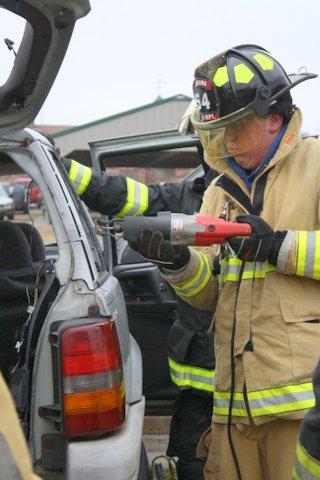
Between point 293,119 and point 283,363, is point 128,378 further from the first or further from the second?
point 293,119

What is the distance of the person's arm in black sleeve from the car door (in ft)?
0.46

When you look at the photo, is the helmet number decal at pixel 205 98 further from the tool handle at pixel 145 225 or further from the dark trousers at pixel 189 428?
the dark trousers at pixel 189 428

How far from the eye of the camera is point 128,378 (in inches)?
89.4

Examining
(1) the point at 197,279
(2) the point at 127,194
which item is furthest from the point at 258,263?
(2) the point at 127,194

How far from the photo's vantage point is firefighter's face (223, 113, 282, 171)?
84.7 inches

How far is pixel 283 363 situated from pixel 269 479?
1.62 ft

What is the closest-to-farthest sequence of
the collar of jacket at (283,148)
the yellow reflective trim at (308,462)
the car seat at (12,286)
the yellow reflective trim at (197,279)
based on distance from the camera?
the yellow reflective trim at (308,462) < the collar of jacket at (283,148) < the yellow reflective trim at (197,279) < the car seat at (12,286)

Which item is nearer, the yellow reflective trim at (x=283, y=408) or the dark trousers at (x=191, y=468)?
the yellow reflective trim at (x=283, y=408)

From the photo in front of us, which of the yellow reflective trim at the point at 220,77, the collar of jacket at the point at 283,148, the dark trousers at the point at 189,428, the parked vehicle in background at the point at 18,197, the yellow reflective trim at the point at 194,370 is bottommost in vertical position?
the parked vehicle in background at the point at 18,197

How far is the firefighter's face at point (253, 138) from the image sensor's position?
215 cm

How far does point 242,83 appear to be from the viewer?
2.10 meters

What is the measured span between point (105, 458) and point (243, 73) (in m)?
1.37

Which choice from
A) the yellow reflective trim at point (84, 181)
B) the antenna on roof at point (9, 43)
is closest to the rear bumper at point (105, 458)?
the antenna on roof at point (9, 43)

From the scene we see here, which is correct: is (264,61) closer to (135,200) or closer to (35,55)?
(35,55)
